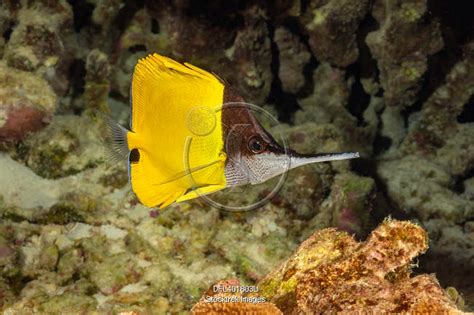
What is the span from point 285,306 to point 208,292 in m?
0.29

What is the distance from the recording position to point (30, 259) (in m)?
2.93

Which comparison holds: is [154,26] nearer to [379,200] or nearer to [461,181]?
[379,200]

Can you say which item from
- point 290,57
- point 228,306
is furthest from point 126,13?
point 228,306

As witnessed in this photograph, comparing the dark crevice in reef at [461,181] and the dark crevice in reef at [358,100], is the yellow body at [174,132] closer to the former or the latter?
the dark crevice in reef at [461,181]

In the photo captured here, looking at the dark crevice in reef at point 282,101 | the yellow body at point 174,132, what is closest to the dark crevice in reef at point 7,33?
the dark crevice in reef at point 282,101

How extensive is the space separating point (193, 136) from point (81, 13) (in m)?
5.11

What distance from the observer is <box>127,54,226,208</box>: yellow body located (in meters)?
1.57

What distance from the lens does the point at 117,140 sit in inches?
70.4

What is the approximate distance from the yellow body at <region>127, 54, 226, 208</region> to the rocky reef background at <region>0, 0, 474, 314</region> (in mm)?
1213

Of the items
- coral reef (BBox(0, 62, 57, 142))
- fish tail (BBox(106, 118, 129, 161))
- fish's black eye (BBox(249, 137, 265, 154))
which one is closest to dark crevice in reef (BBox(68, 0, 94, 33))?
coral reef (BBox(0, 62, 57, 142))

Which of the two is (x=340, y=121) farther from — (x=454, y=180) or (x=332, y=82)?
(x=454, y=180)

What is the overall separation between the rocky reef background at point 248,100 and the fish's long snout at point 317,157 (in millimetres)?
1607

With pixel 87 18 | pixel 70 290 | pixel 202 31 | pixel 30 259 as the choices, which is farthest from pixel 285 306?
pixel 87 18

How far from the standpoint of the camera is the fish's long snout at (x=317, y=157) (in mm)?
1256
